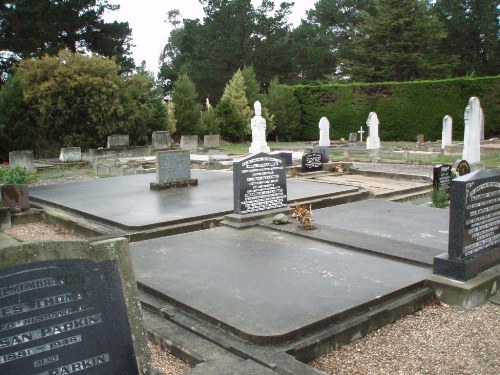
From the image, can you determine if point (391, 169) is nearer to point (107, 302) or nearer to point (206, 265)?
point (206, 265)

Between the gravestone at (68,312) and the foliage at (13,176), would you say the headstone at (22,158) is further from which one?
the gravestone at (68,312)

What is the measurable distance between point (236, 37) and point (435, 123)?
20.4 m

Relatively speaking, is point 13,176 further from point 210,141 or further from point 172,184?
point 210,141

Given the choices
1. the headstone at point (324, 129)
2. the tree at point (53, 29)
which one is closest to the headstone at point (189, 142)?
the headstone at point (324, 129)

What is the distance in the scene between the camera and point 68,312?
2498mm

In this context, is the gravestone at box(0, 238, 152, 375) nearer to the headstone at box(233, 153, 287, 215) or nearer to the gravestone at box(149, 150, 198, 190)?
the headstone at box(233, 153, 287, 215)

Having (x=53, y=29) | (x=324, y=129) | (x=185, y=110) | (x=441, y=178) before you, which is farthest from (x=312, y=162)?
(x=53, y=29)

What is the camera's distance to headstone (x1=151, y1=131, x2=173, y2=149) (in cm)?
2427

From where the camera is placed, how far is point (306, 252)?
633cm

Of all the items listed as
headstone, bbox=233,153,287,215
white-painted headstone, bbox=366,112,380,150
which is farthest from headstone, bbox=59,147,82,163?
headstone, bbox=233,153,287,215

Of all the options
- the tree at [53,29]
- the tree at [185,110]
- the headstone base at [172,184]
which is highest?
the tree at [53,29]

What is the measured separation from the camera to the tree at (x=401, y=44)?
38688 mm

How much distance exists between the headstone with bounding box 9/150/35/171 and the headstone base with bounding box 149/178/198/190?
8151 millimetres

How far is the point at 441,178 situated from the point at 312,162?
4661mm
